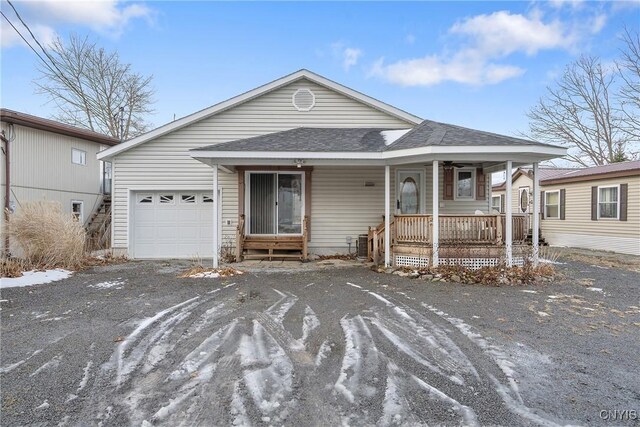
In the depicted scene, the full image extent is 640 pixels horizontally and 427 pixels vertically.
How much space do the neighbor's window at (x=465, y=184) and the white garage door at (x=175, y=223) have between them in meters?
7.25

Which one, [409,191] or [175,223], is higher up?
[409,191]

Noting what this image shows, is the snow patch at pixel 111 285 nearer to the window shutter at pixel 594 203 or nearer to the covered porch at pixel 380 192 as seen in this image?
the covered porch at pixel 380 192

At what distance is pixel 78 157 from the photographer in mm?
14484

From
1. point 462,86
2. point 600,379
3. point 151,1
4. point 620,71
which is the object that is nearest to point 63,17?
point 151,1

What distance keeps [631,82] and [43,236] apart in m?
27.6

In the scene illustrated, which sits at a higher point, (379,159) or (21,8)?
(21,8)

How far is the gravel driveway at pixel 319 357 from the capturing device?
8.11ft

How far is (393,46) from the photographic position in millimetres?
14031

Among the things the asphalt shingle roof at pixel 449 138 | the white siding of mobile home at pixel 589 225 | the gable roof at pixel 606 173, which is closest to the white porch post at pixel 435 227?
the asphalt shingle roof at pixel 449 138

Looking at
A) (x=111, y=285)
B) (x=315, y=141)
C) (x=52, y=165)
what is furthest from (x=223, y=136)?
(x=52, y=165)

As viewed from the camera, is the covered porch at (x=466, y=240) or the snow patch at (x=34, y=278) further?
the covered porch at (x=466, y=240)

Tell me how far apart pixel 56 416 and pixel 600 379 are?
4135 mm

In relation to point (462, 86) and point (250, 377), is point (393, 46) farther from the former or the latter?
point (250, 377)

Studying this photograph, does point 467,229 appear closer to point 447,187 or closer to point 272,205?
point 447,187
